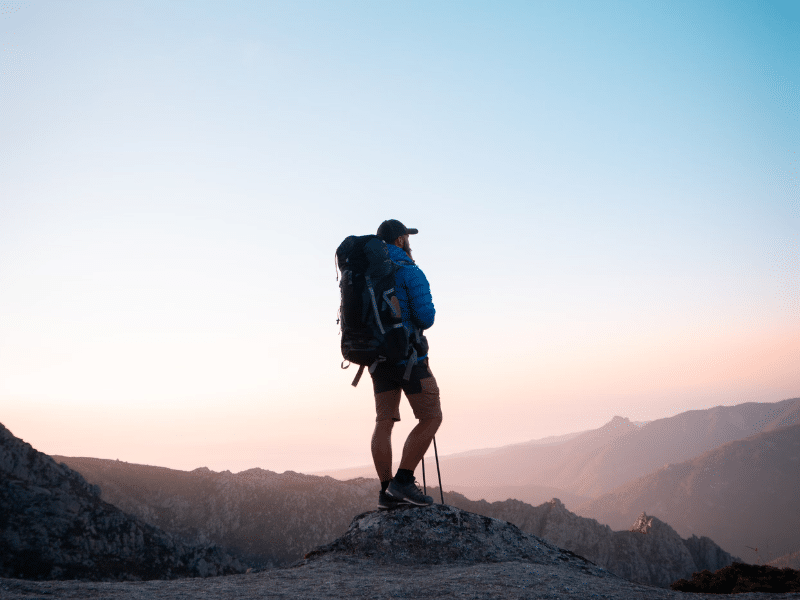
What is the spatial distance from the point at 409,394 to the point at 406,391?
47 millimetres

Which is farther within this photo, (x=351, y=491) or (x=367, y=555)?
(x=351, y=491)

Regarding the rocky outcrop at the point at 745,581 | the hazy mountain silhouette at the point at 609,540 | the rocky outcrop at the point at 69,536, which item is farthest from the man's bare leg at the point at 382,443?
the hazy mountain silhouette at the point at 609,540

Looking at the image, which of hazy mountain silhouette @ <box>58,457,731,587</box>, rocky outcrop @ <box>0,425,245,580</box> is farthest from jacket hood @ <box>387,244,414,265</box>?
hazy mountain silhouette @ <box>58,457,731,587</box>

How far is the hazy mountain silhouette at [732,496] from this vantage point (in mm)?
108188

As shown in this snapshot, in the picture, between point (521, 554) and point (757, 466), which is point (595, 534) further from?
point (757, 466)

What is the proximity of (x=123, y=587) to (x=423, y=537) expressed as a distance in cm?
275

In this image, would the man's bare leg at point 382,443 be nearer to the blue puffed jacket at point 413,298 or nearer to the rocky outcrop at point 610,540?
the blue puffed jacket at point 413,298

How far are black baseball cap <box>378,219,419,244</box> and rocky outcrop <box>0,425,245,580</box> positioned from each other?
47.9 ft

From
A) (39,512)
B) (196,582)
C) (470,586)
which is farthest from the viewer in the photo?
(39,512)

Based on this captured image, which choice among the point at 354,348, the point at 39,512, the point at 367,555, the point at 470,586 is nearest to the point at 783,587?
→ the point at 470,586

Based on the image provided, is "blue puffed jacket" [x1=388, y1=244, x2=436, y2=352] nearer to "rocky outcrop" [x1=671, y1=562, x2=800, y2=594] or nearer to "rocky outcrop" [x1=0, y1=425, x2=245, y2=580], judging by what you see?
"rocky outcrop" [x1=671, y1=562, x2=800, y2=594]

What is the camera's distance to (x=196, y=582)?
12.8 ft

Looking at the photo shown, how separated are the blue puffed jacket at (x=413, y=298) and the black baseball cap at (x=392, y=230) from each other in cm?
50

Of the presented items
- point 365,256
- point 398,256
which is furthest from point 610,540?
point 365,256
